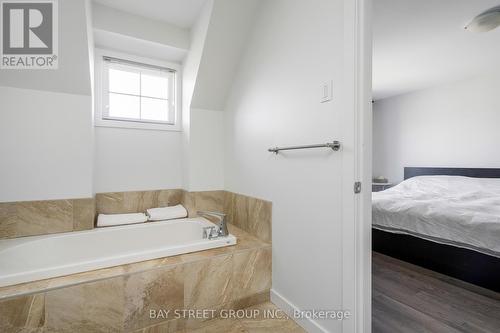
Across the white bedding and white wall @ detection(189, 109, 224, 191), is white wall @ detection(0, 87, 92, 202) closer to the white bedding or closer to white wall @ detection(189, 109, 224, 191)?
white wall @ detection(189, 109, 224, 191)

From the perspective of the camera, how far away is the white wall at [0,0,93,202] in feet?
5.79

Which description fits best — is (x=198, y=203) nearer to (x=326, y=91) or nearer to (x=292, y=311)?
(x=292, y=311)

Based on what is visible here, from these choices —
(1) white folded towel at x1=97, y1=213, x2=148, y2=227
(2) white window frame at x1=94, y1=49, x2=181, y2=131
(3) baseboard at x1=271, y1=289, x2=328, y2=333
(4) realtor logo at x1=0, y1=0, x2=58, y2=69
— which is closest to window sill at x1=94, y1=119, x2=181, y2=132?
(2) white window frame at x1=94, y1=49, x2=181, y2=131

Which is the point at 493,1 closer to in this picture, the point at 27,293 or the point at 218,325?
the point at 218,325

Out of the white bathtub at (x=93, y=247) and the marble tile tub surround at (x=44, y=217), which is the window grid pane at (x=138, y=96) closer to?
the marble tile tub surround at (x=44, y=217)

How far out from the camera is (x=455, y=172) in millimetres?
3594

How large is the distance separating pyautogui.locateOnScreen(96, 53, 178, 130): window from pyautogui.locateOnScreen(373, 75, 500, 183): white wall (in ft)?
Result: 13.0

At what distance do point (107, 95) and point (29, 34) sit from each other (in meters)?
0.70

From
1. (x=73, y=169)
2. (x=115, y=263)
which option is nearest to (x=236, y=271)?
(x=115, y=263)

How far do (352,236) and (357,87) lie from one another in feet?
2.40

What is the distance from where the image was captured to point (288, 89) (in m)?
1.65

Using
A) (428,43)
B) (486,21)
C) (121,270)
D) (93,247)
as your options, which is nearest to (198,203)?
(93,247)

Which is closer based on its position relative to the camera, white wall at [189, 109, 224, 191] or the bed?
the bed

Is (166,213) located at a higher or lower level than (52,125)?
lower
